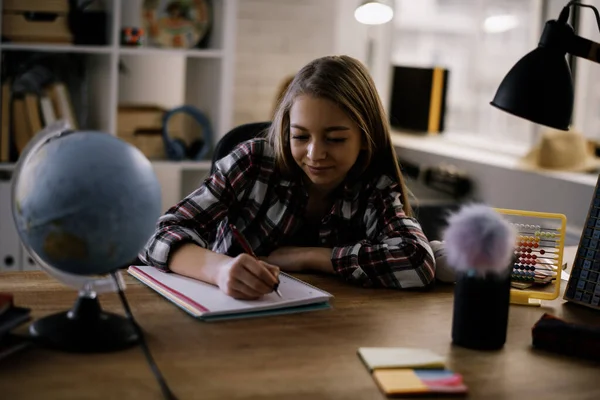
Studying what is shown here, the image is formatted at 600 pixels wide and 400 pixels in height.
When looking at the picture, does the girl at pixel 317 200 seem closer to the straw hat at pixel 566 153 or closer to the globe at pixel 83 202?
the globe at pixel 83 202

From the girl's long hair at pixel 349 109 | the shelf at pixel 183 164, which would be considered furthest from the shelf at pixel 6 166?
the girl's long hair at pixel 349 109

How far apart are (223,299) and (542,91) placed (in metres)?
0.67

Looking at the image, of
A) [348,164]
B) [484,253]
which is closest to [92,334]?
[484,253]

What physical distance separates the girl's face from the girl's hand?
37 centimetres

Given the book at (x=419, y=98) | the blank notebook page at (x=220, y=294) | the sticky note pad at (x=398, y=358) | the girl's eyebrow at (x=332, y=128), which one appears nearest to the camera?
the sticky note pad at (x=398, y=358)

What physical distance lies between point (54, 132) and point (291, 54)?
126 inches

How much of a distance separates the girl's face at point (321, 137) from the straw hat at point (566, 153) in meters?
1.73

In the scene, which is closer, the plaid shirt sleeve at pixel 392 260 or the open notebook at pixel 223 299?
the open notebook at pixel 223 299

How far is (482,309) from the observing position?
128 centimetres

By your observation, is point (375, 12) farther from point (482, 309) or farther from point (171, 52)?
point (482, 309)

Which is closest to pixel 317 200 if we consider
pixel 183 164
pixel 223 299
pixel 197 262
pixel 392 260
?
pixel 392 260

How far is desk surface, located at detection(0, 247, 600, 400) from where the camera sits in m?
1.07

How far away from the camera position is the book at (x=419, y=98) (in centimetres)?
440

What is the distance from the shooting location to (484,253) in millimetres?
1229
